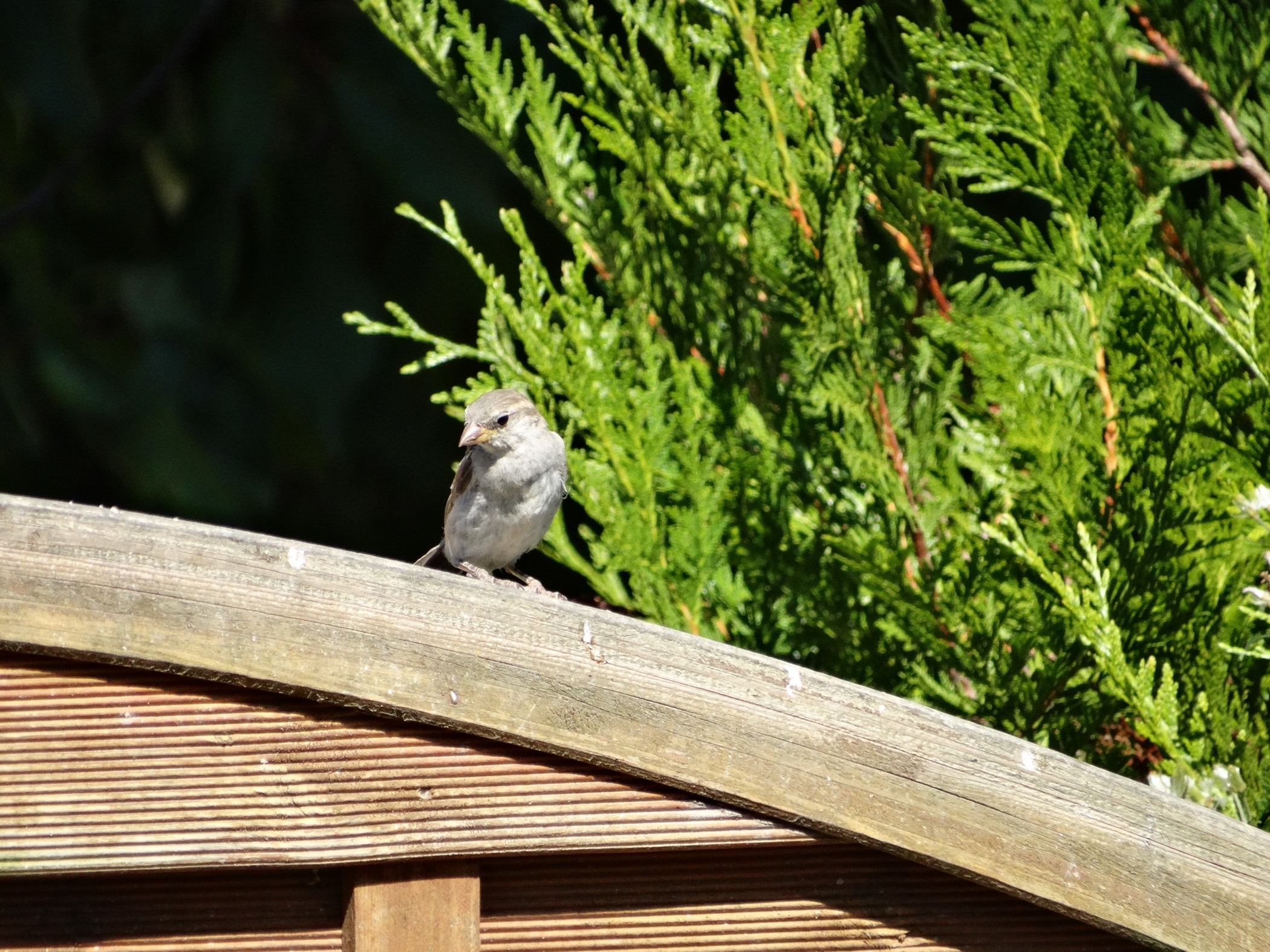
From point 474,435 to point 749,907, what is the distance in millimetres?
1337

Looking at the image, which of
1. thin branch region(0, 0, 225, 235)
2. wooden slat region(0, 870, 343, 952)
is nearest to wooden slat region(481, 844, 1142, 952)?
wooden slat region(0, 870, 343, 952)

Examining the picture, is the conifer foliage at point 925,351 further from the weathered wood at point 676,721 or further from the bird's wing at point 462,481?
the bird's wing at point 462,481

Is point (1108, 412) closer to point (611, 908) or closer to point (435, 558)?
point (611, 908)

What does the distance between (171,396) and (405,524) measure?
860mm

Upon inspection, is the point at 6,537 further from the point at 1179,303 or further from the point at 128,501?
the point at 128,501

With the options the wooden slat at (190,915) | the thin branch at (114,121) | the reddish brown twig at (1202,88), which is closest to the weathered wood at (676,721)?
the wooden slat at (190,915)

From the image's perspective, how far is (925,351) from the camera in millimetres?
1896

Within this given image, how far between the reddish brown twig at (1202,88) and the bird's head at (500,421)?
110 cm

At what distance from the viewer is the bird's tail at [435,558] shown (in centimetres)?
291

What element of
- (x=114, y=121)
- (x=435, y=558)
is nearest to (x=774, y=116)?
(x=435, y=558)

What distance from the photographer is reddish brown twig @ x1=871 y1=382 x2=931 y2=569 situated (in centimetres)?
184

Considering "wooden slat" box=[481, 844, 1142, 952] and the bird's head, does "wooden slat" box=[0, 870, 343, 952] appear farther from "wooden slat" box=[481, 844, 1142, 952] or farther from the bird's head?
the bird's head

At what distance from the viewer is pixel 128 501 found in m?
4.41

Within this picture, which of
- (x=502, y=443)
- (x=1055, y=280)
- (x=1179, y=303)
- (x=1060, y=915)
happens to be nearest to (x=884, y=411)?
(x=1055, y=280)
